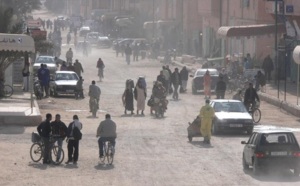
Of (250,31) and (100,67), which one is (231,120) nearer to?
(250,31)

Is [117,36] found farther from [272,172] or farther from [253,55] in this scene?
[272,172]

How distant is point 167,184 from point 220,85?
24.0 metres

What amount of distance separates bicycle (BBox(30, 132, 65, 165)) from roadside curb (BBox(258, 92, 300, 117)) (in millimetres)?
16275

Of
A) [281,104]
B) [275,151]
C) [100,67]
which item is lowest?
[281,104]

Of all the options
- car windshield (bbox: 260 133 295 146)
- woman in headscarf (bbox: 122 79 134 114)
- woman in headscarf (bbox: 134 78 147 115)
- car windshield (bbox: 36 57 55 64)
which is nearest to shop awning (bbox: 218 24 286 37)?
car windshield (bbox: 36 57 55 64)

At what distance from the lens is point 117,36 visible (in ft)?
424

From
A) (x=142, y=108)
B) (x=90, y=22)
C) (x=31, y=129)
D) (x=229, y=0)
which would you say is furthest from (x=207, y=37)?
(x=90, y=22)

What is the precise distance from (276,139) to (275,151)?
0.46 m

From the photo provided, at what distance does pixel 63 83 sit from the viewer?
5303 centimetres

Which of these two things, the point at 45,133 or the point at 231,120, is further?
the point at 231,120

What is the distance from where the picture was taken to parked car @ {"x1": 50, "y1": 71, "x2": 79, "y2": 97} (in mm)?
52750

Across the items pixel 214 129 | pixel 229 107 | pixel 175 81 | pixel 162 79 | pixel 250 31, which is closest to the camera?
pixel 214 129

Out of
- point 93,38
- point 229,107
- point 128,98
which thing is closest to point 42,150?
point 229,107

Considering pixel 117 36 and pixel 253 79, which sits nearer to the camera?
pixel 253 79
